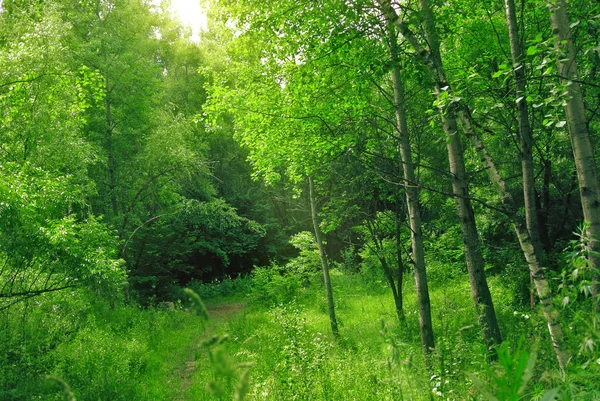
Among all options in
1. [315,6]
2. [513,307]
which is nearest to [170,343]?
[513,307]

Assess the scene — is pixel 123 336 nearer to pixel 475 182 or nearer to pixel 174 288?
pixel 174 288

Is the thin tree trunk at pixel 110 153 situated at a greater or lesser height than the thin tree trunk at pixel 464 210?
greater

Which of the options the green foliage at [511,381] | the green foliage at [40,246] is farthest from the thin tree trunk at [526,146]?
the green foliage at [40,246]

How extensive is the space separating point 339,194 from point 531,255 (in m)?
7.61

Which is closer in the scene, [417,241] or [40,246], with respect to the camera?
[40,246]

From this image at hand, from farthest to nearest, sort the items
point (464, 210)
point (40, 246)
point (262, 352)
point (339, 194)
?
point (339, 194)
point (262, 352)
point (40, 246)
point (464, 210)

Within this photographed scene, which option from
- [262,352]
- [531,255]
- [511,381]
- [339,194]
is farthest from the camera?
[339,194]

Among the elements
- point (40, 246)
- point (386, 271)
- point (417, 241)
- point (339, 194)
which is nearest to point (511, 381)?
point (417, 241)

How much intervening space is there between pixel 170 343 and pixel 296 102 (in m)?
7.61

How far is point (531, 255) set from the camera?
153 inches

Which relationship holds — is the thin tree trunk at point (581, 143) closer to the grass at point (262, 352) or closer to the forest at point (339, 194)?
the forest at point (339, 194)

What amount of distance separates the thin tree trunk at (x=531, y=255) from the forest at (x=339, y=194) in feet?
0.07

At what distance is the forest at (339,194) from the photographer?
10.8ft

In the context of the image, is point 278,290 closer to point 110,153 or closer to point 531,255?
point 110,153
